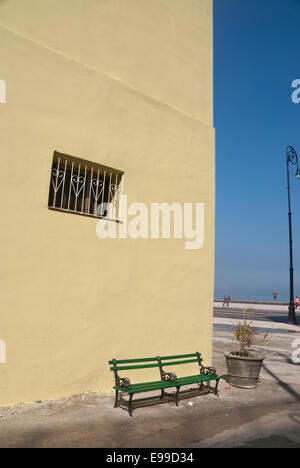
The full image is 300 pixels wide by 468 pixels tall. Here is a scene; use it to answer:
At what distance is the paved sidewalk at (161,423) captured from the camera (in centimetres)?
423

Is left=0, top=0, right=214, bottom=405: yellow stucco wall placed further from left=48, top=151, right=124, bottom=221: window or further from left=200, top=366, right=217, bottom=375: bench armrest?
left=200, top=366, right=217, bottom=375: bench armrest

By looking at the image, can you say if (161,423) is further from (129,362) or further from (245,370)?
(245,370)

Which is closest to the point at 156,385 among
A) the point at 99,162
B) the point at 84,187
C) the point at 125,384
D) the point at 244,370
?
the point at 125,384

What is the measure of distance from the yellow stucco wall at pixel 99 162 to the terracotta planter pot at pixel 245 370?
79 cm

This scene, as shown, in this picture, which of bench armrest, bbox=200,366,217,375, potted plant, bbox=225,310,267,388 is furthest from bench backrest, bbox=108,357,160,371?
potted plant, bbox=225,310,267,388

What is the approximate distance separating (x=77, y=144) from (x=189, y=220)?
307 centimetres

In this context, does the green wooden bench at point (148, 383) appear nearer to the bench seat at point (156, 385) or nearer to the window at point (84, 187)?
the bench seat at point (156, 385)

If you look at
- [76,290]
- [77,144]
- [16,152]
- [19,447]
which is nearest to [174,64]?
[77,144]

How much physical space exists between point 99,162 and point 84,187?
0.59m

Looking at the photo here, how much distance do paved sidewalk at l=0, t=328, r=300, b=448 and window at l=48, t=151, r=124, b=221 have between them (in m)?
3.26

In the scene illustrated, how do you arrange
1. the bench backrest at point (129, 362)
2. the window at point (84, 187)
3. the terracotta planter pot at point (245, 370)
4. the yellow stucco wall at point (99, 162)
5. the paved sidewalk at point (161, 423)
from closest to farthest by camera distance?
1. the paved sidewalk at point (161, 423)
2. the yellow stucco wall at point (99, 162)
3. the bench backrest at point (129, 362)
4. the window at point (84, 187)
5. the terracotta planter pot at point (245, 370)

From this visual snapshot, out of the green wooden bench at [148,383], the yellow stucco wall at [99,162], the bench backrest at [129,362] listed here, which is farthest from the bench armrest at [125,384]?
the yellow stucco wall at [99,162]

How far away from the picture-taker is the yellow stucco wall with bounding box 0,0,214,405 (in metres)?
5.48

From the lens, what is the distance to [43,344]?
18.1 feet
